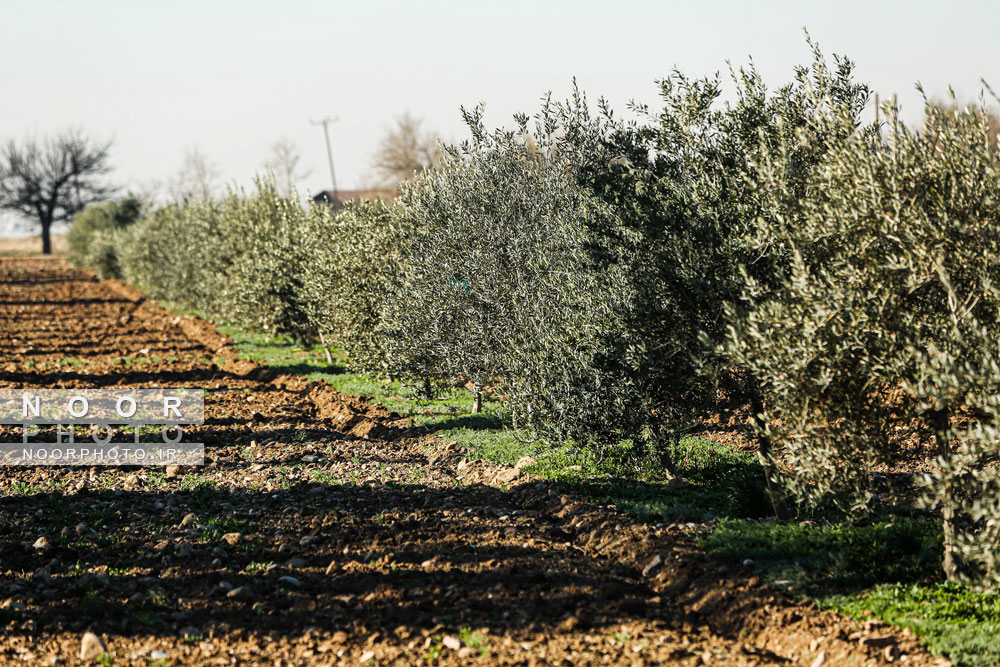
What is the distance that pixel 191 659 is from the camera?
23.6 ft

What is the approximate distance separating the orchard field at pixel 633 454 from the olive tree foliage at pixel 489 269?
58 mm

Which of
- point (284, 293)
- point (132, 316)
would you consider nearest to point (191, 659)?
point (284, 293)

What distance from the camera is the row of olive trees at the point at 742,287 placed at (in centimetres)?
793

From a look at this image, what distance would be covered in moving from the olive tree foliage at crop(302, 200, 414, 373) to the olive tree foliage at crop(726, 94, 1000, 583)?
10.8 m

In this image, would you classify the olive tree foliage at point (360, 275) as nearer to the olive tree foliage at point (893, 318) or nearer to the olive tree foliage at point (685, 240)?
the olive tree foliage at point (685, 240)

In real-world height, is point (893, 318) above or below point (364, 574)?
above

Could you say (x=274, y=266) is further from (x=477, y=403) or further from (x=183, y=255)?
(x=183, y=255)

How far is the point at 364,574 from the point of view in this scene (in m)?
8.94

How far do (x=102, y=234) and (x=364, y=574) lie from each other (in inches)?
2722

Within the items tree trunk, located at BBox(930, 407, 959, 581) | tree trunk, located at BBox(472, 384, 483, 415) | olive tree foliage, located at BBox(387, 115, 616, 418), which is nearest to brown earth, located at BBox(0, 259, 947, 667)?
tree trunk, located at BBox(930, 407, 959, 581)

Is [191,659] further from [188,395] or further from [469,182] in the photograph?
[188,395]

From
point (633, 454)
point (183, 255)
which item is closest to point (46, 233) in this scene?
point (183, 255)

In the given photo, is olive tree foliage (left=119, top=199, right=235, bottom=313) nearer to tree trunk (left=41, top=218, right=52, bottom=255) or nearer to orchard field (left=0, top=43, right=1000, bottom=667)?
orchard field (left=0, top=43, right=1000, bottom=667)

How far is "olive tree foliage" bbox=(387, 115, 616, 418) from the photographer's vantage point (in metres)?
12.3
